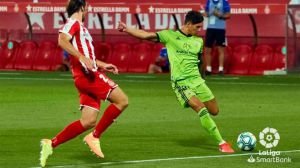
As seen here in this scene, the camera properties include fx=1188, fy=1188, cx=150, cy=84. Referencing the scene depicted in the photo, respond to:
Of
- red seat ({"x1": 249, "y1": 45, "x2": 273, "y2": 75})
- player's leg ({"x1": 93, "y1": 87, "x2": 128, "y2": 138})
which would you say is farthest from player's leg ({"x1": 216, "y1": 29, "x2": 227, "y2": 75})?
player's leg ({"x1": 93, "y1": 87, "x2": 128, "y2": 138})

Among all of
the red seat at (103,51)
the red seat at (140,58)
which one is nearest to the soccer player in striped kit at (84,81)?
the red seat at (140,58)

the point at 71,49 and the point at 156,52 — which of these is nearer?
Result: the point at 71,49

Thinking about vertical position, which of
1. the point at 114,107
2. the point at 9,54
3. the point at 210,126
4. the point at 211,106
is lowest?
the point at 9,54

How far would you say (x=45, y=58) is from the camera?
1396 inches

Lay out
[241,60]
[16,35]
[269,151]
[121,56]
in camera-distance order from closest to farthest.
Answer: [269,151] → [241,60] → [121,56] → [16,35]

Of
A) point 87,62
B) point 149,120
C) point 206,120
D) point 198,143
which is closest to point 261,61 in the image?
point 149,120

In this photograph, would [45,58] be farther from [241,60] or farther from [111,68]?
[111,68]

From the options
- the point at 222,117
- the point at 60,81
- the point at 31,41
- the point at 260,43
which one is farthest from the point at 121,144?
the point at 31,41

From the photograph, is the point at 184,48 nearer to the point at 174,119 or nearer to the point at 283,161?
the point at 283,161

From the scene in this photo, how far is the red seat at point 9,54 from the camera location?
119 feet

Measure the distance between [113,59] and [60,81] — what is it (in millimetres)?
5253

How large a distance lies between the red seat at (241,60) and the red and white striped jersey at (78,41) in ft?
59.6

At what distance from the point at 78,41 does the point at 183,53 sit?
221 centimetres

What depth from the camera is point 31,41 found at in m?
36.4
